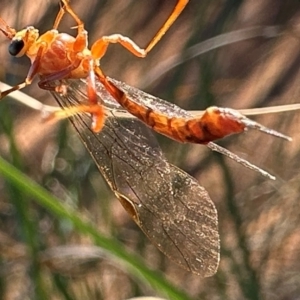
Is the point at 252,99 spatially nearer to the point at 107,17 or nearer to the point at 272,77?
the point at 272,77

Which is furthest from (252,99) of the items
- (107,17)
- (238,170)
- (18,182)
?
Answer: (18,182)

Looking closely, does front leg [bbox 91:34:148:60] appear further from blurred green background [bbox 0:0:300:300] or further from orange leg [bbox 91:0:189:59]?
blurred green background [bbox 0:0:300:300]

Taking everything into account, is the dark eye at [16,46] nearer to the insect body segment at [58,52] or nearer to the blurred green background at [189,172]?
the insect body segment at [58,52]

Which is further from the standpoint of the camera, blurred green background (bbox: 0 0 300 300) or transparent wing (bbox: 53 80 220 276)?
blurred green background (bbox: 0 0 300 300)

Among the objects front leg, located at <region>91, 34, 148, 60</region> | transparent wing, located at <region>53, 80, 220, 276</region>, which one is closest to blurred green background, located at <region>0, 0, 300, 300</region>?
Answer: transparent wing, located at <region>53, 80, 220, 276</region>

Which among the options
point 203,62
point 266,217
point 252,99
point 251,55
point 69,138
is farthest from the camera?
point 251,55

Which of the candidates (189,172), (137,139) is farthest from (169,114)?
(189,172)

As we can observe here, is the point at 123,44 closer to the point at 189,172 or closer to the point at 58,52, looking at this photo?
the point at 58,52
